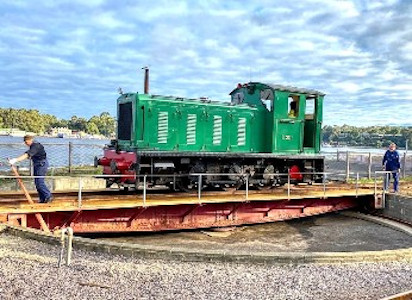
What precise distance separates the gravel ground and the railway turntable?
2.18m

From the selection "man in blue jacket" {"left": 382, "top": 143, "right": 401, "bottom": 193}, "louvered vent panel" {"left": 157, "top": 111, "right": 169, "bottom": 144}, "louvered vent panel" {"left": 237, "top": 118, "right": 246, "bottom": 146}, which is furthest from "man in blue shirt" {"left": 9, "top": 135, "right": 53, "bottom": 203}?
"man in blue jacket" {"left": 382, "top": 143, "right": 401, "bottom": 193}

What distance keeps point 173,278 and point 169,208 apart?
17.5ft

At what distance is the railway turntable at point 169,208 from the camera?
9.89 metres

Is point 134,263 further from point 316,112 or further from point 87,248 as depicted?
point 316,112

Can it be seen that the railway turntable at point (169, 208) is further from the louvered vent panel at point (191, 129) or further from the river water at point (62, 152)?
the river water at point (62, 152)

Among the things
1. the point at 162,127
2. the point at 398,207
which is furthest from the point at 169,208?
the point at 398,207

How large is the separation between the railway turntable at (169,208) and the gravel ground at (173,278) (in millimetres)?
2180

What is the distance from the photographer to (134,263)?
698 cm

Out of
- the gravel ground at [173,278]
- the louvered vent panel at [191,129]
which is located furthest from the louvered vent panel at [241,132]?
the gravel ground at [173,278]

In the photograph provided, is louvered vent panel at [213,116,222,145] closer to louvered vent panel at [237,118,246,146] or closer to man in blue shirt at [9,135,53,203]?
louvered vent panel at [237,118,246,146]

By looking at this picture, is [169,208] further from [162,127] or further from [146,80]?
[146,80]

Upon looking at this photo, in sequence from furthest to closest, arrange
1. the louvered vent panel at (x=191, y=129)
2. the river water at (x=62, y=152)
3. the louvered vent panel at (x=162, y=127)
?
1. the river water at (x=62, y=152)
2. the louvered vent panel at (x=191, y=129)
3. the louvered vent panel at (x=162, y=127)


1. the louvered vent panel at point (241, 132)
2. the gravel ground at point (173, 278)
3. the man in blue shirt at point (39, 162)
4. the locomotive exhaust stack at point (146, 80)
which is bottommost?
the gravel ground at point (173, 278)

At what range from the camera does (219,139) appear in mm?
13531
